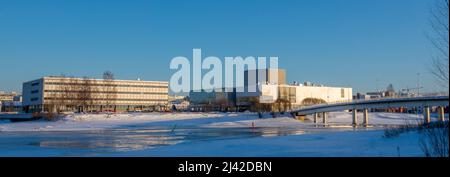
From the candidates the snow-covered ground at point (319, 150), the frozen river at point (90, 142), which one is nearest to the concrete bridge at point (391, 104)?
the frozen river at point (90, 142)

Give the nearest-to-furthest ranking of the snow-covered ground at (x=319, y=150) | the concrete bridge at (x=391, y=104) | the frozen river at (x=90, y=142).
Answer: the snow-covered ground at (x=319, y=150)
the frozen river at (x=90, y=142)
the concrete bridge at (x=391, y=104)

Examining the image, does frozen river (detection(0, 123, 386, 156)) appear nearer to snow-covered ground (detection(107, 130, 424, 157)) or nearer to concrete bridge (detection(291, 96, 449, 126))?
snow-covered ground (detection(107, 130, 424, 157))

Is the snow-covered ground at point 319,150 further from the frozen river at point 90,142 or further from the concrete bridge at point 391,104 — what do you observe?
the concrete bridge at point 391,104

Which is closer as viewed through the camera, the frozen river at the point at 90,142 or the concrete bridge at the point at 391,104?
the frozen river at the point at 90,142

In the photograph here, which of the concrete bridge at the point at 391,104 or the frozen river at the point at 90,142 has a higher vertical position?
the concrete bridge at the point at 391,104

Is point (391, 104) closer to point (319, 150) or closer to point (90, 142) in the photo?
point (90, 142)

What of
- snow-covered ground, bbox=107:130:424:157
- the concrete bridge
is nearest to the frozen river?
snow-covered ground, bbox=107:130:424:157
